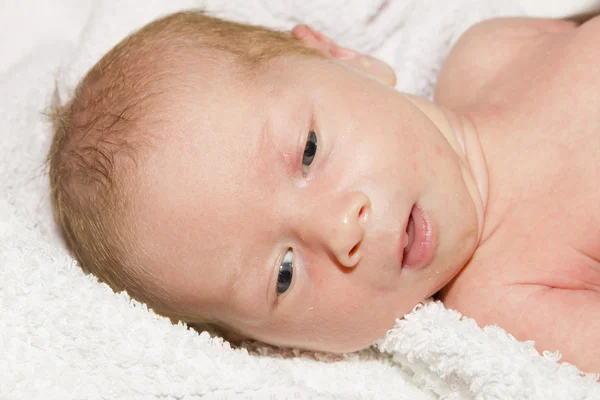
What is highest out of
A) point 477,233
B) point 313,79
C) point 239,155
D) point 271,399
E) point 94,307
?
point 313,79

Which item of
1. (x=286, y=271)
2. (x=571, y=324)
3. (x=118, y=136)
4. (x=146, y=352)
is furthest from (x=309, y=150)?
(x=571, y=324)

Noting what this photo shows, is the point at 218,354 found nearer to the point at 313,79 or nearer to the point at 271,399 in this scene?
the point at 271,399

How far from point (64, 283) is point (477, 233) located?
2.88ft

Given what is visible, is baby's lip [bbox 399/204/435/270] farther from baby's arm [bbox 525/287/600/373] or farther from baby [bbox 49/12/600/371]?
baby's arm [bbox 525/287/600/373]

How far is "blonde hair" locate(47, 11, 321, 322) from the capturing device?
130 cm

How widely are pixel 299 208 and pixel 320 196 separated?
0.05 metres

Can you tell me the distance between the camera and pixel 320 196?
1246 millimetres

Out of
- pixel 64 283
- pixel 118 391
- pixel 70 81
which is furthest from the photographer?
pixel 70 81

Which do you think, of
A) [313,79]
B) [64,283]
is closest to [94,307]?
[64,283]

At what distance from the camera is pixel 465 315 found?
1383 millimetres

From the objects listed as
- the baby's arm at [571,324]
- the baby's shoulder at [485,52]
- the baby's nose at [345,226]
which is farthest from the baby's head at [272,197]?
the baby's shoulder at [485,52]

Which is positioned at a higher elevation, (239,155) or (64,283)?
(239,155)

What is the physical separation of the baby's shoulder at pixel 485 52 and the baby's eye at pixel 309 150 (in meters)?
0.56

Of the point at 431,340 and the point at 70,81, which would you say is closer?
the point at 431,340
